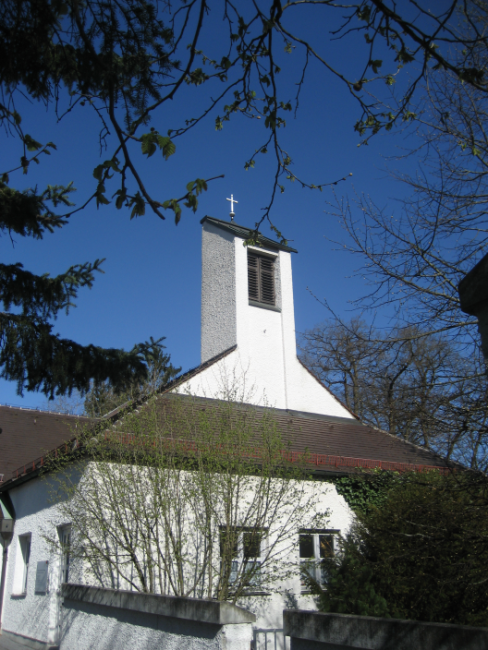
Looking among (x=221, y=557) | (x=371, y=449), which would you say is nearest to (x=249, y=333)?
(x=371, y=449)

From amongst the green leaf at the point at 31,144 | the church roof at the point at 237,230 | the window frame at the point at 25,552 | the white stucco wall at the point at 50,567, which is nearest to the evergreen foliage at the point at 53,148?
the green leaf at the point at 31,144

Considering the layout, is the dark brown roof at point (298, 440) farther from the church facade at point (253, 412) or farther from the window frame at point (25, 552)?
the window frame at point (25, 552)

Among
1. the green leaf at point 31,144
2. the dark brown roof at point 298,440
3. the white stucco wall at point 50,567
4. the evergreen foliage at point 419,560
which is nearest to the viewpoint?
the green leaf at point 31,144

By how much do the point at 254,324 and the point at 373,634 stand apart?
12.1 m

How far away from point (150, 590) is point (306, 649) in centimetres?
438

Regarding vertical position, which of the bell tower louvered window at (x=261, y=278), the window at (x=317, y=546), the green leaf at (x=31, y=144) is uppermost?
the bell tower louvered window at (x=261, y=278)

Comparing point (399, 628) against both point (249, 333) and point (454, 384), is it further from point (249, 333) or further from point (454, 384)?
point (249, 333)

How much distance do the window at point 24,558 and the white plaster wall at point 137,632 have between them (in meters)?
4.81

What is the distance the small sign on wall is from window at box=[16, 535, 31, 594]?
1373 millimetres

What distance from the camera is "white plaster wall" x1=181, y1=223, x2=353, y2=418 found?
48.0ft

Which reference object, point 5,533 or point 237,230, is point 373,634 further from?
point 237,230

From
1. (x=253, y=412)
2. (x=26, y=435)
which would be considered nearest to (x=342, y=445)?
(x=253, y=412)

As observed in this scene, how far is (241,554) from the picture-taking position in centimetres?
822

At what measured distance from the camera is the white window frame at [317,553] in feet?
30.4
